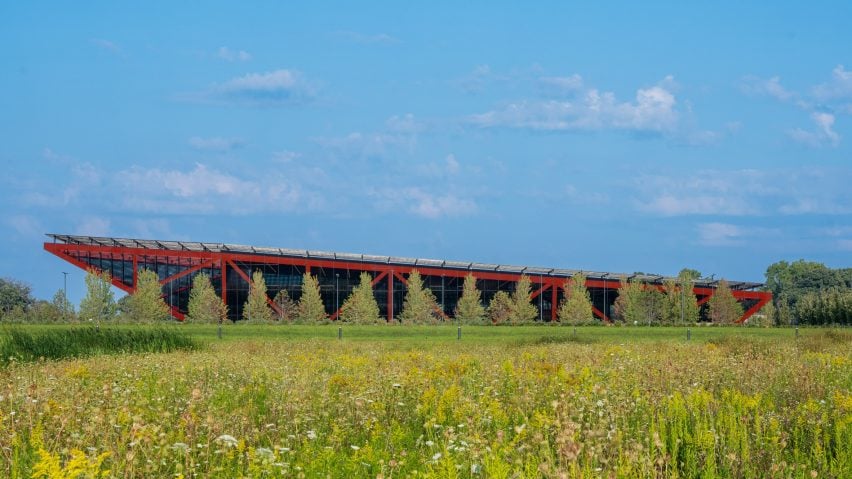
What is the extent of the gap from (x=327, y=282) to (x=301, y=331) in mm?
29852

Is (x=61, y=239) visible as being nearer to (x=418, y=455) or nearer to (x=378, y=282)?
(x=378, y=282)

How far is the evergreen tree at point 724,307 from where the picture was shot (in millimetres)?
79938

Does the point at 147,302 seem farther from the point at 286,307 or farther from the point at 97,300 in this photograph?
the point at 286,307

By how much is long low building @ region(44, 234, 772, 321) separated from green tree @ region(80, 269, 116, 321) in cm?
516

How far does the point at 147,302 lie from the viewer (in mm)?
68125

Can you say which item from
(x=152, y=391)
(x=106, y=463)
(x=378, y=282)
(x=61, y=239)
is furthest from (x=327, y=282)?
(x=106, y=463)

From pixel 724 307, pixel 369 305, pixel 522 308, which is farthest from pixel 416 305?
pixel 724 307

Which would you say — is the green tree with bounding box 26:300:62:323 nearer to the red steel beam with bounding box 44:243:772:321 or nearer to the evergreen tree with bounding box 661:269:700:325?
the red steel beam with bounding box 44:243:772:321

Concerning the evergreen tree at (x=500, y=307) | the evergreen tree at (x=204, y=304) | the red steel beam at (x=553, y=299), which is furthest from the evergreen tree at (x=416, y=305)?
the evergreen tree at (x=204, y=304)

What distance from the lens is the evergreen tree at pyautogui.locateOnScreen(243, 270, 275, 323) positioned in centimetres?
7006

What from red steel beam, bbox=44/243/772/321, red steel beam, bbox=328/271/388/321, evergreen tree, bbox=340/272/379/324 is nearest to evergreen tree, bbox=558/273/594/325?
red steel beam, bbox=44/243/772/321

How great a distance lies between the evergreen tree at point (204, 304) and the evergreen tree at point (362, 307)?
35.0 ft

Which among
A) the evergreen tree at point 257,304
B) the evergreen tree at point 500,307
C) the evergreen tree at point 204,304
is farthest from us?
the evergreen tree at point 500,307

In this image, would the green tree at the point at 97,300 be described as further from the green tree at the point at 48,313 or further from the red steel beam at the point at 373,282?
the red steel beam at the point at 373,282
